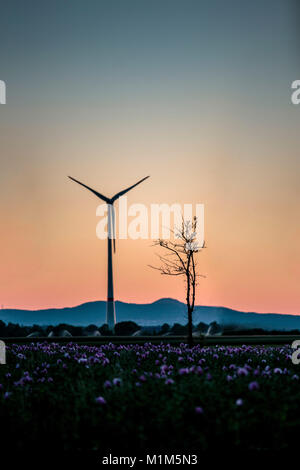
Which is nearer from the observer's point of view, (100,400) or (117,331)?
(100,400)

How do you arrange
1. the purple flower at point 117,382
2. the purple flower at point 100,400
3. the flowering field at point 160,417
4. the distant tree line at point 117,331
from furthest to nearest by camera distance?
the distant tree line at point 117,331, the purple flower at point 117,382, the purple flower at point 100,400, the flowering field at point 160,417

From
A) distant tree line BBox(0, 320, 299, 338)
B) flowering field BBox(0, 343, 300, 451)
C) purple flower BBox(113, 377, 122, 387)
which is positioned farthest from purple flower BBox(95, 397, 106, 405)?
distant tree line BBox(0, 320, 299, 338)

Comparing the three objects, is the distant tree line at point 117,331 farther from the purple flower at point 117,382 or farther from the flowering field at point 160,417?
the purple flower at point 117,382

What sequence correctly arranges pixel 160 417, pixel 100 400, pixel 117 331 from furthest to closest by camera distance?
pixel 117 331 → pixel 100 400 → pixel 160 417

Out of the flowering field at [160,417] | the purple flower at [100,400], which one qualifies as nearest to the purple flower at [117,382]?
the flowering field at [160,417]

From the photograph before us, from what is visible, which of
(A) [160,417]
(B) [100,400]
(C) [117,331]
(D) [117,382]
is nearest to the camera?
(A) [160,417]

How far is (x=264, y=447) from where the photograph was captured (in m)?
7.61

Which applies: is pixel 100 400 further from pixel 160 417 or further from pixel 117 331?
pixel 117 331

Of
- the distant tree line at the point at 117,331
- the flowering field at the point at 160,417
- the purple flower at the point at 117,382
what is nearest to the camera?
the flowering field at the point at 160,417

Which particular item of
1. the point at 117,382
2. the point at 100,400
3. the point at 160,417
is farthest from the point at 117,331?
the point at 160,417

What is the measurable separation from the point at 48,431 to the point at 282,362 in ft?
28.4
